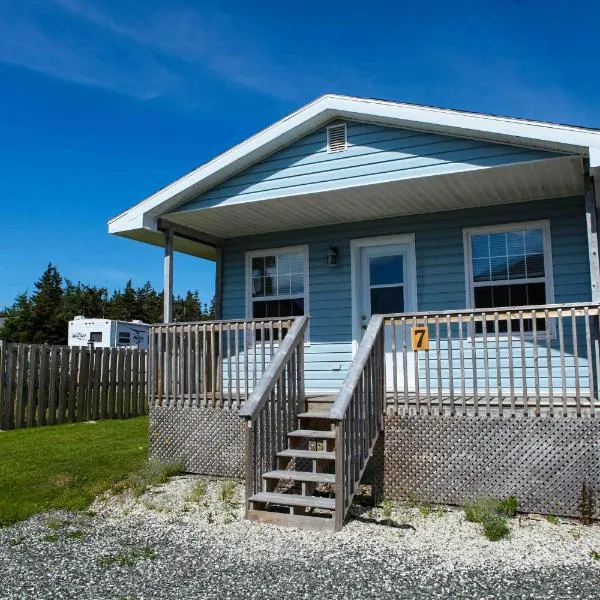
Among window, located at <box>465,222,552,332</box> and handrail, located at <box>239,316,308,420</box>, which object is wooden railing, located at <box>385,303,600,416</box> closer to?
window, located at <box>465,222,552,332</box>

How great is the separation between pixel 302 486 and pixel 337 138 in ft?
14.2

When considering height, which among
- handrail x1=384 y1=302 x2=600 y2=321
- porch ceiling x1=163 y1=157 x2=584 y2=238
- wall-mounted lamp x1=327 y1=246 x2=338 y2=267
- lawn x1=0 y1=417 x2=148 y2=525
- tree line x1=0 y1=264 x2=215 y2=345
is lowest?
lawn x1=0 y1=417 x2=148 y2=525

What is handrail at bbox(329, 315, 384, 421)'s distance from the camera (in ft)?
17.0

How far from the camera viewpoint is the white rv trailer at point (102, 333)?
2352 cm

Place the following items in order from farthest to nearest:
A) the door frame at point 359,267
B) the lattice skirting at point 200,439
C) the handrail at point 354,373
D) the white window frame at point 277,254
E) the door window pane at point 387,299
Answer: the white window frame at point 277,254
the door window pane at point 387,299
the door frame at point 359,267
the lattice skirting at point 200,439
the handrail at point 354,373

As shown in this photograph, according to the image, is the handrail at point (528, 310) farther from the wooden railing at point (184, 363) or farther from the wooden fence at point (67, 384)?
the wooden fence at point (67, 384)

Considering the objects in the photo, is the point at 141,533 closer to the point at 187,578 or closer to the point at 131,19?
the point at 187,578

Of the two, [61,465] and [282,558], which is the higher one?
[61,465]

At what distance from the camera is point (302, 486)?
5523 millimetres

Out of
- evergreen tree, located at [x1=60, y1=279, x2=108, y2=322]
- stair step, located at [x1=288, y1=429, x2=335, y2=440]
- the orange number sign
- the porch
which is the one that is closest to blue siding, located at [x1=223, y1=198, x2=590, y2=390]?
the porch

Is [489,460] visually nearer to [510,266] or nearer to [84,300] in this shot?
[510,266]

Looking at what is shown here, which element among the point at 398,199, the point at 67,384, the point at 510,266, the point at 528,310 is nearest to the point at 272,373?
the point at 528,310

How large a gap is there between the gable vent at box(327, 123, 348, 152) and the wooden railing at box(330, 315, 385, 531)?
252 cm

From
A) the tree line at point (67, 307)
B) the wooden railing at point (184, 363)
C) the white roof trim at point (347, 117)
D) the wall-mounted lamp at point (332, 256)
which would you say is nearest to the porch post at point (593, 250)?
→ the white roof trim at point (347, 117)
